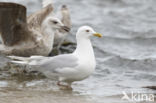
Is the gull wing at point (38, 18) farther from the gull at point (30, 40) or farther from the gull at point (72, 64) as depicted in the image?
the gull at point (72, 64)

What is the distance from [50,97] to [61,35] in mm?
3979

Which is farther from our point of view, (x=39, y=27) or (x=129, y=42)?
(x=129, y=42)

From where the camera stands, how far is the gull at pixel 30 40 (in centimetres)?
902

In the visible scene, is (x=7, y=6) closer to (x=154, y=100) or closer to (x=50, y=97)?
(x=50, y=97)

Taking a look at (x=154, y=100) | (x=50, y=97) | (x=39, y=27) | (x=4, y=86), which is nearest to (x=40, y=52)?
(x=39, y=27)

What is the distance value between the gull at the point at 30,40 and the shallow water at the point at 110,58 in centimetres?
46

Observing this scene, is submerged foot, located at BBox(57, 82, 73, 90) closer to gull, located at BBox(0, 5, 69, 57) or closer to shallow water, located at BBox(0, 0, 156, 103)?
shallow water, located at BBox(0, 0, 156, 103)

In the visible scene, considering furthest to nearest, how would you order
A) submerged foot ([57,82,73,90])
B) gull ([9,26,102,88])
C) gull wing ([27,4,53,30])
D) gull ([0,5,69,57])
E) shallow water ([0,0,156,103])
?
1. gull wing ([27,4,53,30])
2. gull ([0,5,69,57])
3. submerged foot ([57,82,73,90])
4. gull ([9,26,102,88])
5. shallow water ([0,0,156,103])

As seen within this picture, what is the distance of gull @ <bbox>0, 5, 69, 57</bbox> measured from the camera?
9.02 meters

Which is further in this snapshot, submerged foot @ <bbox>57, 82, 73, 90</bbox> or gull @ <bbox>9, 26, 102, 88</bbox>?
submerged foot @ <bbox>57, 82, 73, 90</bbox>

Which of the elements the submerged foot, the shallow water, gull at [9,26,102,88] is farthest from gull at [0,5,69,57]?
the submerged foot

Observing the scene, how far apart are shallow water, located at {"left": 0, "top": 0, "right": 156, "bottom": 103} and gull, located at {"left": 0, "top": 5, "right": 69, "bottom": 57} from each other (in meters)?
0.46

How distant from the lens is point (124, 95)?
6.81 m

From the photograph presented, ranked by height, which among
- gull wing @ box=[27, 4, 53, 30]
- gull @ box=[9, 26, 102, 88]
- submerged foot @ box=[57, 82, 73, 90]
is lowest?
submerged foot @ box=[57, 82, 73, 90]
